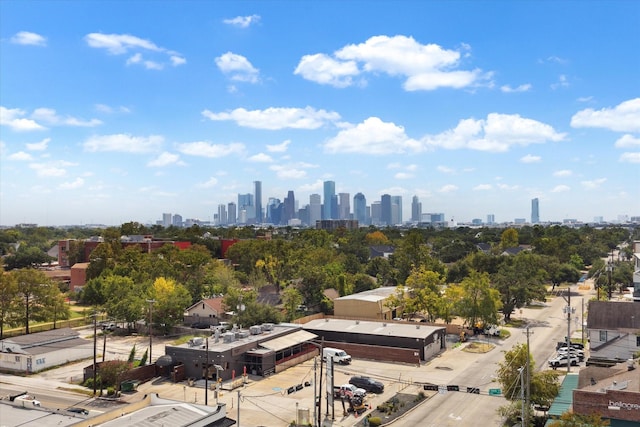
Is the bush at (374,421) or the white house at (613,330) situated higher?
the white house at (613,330)

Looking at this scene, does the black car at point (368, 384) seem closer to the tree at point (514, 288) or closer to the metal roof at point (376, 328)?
the metal roof at point (376, 328)

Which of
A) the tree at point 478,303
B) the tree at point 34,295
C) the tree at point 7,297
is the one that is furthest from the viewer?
the tree at point 34,295

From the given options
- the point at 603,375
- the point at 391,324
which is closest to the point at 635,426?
the point at 603,375

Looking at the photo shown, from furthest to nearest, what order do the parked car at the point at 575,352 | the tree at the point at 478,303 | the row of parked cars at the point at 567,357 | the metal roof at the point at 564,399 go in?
the tree at the point at 478,303, the parked car at the point at 575,352, the row of parked cars at the point at 567,357, the metal roof at the point at 564,399

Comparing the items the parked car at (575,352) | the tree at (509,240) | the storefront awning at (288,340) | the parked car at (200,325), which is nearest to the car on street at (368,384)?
the storefront awning at (288,340)

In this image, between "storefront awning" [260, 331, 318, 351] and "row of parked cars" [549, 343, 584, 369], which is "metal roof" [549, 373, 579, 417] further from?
"storefront awning" [260, 331, 318, 351]

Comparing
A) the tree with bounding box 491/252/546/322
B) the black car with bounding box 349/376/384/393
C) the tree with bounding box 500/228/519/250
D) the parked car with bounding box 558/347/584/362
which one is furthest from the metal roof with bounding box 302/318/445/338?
the tree with bounding box 500/228/519/250

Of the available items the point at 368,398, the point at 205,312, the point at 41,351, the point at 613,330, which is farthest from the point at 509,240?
the point at 41,351

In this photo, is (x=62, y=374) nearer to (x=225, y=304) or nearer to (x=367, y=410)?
(x=225, y=304)
